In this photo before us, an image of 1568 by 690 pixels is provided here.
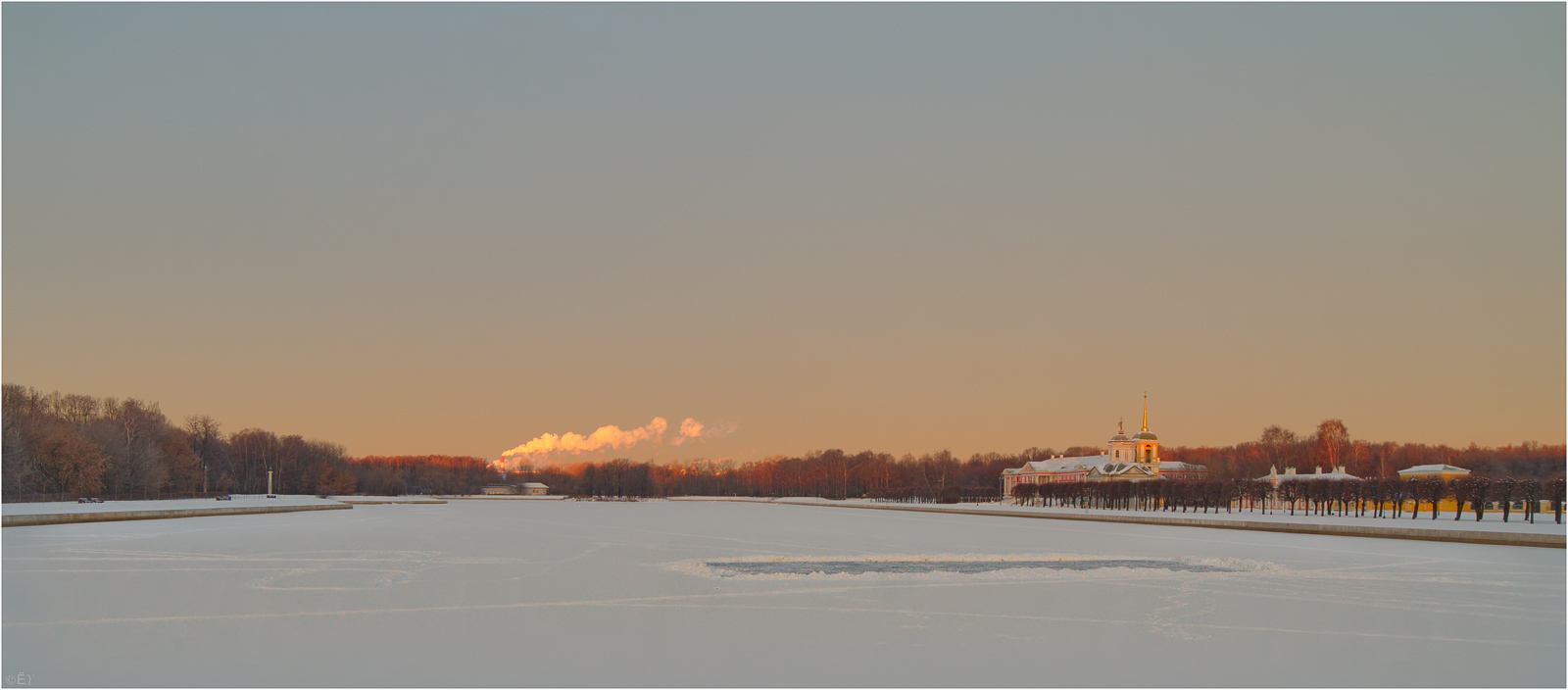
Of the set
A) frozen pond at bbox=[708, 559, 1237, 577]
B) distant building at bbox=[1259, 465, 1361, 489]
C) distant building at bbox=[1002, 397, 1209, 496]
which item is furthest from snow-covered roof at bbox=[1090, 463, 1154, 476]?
frozen pond at bbox=[708, 559, 1237, 577]

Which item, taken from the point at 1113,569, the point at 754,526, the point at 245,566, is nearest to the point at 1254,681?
the point at 1113,569

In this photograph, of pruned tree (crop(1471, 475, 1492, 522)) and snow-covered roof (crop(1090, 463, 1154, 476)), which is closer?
pruned tree (crop(1471, 475, 1492, 522))

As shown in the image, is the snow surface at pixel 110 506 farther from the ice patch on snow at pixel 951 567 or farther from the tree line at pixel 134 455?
the ice patch on snow at pixel 951 567

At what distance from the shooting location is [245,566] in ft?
70.2

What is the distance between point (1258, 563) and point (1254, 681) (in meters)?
13.8

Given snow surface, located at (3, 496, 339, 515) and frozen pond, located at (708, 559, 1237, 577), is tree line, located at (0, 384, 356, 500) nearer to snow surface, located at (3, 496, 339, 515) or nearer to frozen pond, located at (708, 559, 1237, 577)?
snow surface, located at (3, 496, 339, 515)

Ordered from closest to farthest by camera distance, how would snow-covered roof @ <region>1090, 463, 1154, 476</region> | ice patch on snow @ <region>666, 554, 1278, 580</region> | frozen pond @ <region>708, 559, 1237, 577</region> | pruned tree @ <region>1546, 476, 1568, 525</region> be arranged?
ice patch on snow @ <region>666, 554, 1278, 580</region> → frozen pond @ <region>708, 559, 1237, 577</region> → pruned tree @ <region>1546, 476, 1568, 525</region> → snow-covered roof @ <region>1090, 463, 1154, 476</region>

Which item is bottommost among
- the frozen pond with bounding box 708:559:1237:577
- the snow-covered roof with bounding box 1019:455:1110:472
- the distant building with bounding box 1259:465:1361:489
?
A: the snow-covered roof with bounding box 1019:455:1110:472

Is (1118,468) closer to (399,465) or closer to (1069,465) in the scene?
(1069,465)

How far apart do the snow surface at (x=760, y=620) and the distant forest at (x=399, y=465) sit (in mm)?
44708

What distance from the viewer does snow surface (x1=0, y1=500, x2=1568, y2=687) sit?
35.2 feet

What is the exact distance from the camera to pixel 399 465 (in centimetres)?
18675

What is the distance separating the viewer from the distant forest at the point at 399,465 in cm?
6594

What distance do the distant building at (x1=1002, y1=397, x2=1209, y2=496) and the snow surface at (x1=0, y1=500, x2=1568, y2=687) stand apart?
277 feet
